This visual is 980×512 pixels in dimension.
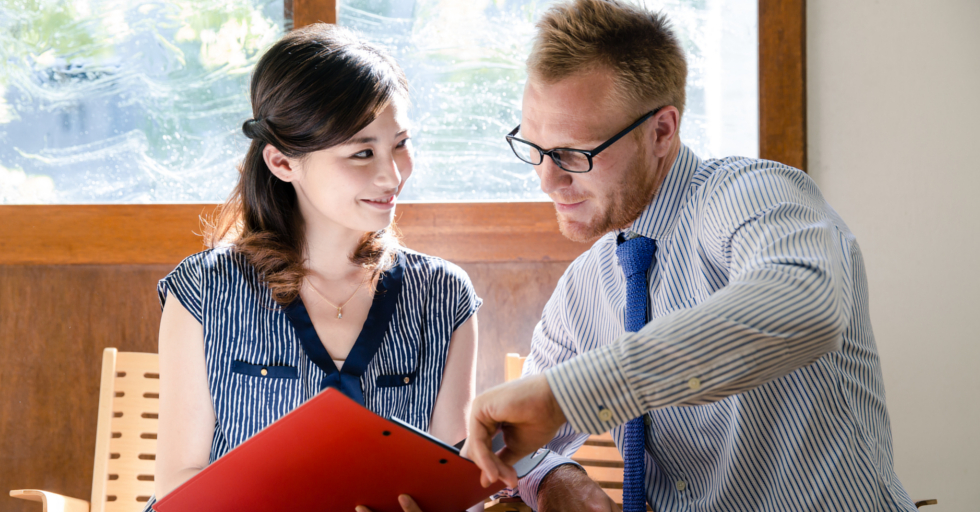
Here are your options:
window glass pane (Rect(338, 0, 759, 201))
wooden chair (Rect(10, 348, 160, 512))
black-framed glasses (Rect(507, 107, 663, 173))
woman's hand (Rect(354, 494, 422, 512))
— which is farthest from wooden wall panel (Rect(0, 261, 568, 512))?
woman's hand (Rect(354, 494, 422, 512))

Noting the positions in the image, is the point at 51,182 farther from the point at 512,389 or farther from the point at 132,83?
the point at 512,389

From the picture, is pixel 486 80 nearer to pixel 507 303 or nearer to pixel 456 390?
pixel 507 303

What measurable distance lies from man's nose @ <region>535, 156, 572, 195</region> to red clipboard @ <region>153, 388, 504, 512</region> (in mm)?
561

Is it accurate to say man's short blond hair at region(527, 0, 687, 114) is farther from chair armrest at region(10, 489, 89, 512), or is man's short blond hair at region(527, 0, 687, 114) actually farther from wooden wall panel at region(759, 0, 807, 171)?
chair armrest at region(10, 489, 89, 512)

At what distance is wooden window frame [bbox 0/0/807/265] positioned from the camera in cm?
192

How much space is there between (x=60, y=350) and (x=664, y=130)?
6.53 ft

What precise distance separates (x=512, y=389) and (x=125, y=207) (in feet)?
5.82

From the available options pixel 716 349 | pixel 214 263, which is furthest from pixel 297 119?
pixel 716 349

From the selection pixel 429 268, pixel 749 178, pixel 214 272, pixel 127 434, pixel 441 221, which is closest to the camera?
pixel 749 178

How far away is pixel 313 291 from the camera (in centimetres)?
151

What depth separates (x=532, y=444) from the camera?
81 cm

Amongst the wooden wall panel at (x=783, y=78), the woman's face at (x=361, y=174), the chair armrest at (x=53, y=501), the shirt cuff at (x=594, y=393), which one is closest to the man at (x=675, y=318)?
the shirt cuff at (x=594, y=393)

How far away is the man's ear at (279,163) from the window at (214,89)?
0.66 metres

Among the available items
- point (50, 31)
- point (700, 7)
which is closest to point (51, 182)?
point (50, 31)
